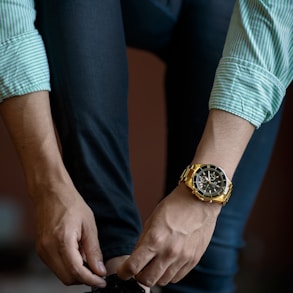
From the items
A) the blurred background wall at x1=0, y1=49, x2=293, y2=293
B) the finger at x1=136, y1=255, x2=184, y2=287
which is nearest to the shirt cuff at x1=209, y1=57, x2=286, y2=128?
the finger at x1=136, y1=255, x2=184, y2=287

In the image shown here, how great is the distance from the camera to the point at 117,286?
2.22 feet

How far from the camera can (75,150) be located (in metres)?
0.71

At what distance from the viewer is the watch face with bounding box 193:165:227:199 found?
2.17 feet

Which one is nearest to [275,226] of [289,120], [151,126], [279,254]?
[279,254]

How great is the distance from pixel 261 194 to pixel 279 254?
16 cm

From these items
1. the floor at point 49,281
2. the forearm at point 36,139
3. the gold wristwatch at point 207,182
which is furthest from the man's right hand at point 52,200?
the floor at point 49,281

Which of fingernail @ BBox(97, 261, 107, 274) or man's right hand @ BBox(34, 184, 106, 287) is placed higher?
man's right hand @ BBox(34, 184, 106, 287)

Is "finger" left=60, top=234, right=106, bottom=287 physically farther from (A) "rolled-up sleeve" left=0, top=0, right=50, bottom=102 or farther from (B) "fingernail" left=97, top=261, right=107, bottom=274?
(A) "rolled-up sleeve" left=0, top=0, right=50, bottom=102

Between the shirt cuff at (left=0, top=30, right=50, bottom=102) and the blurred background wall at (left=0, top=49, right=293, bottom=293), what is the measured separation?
3.17ft

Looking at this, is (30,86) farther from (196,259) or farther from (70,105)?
(196,259)

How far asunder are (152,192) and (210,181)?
3.39 feet

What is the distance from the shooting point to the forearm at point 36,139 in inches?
27.2

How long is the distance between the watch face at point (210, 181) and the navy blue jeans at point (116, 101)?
0.10 metres

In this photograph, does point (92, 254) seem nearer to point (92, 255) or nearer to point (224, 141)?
point (92, 255)
